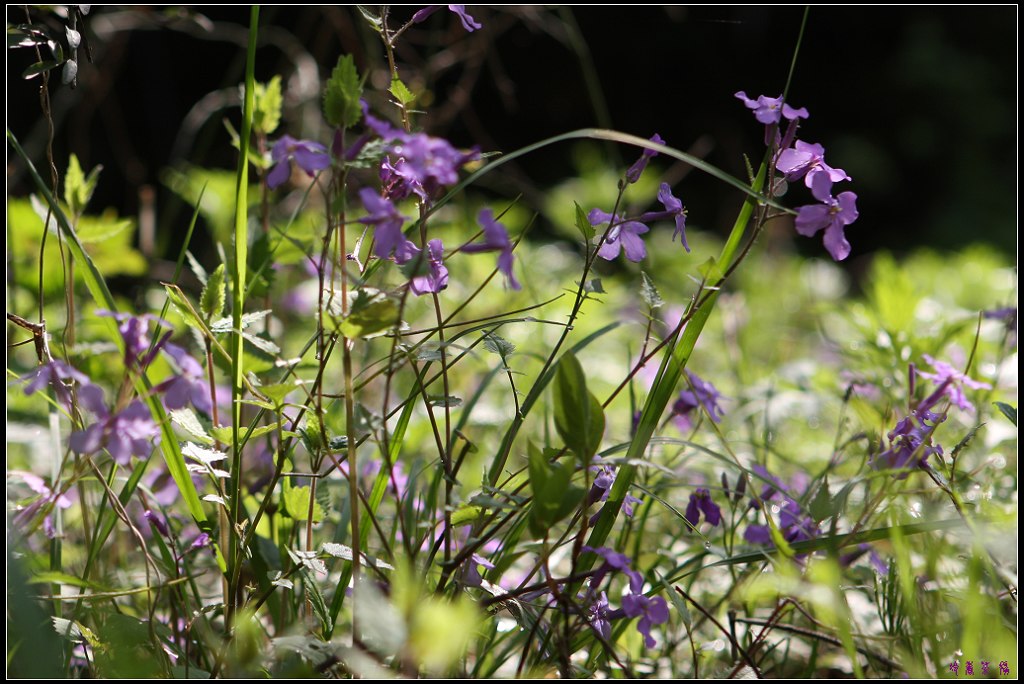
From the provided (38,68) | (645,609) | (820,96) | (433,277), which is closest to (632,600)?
(645,609)

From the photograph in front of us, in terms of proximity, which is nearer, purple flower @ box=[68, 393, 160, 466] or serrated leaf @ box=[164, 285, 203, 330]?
purple flower @ box=[68, 393, 160, 466]

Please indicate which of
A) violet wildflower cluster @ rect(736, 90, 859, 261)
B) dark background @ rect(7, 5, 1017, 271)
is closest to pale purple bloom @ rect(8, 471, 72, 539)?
violet wildflower cluster @ rect(736, 90, 859, 261)

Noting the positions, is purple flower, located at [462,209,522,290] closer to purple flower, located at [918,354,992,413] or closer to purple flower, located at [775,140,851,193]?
purple flower, located at [775,140,851,193]

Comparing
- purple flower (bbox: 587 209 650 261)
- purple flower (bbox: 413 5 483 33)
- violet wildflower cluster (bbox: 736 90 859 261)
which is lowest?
purple flower (bbox: 587 209 650 261)

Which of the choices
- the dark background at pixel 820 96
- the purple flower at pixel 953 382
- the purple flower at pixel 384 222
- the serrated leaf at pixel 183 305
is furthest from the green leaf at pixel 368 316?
the dark background at pixel 820 96

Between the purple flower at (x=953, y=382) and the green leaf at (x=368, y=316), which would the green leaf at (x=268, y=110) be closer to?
the green leaf at (x=368, y=316)

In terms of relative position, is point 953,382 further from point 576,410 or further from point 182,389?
point 182,389

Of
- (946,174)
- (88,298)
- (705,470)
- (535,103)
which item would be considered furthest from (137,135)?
(946,174)
